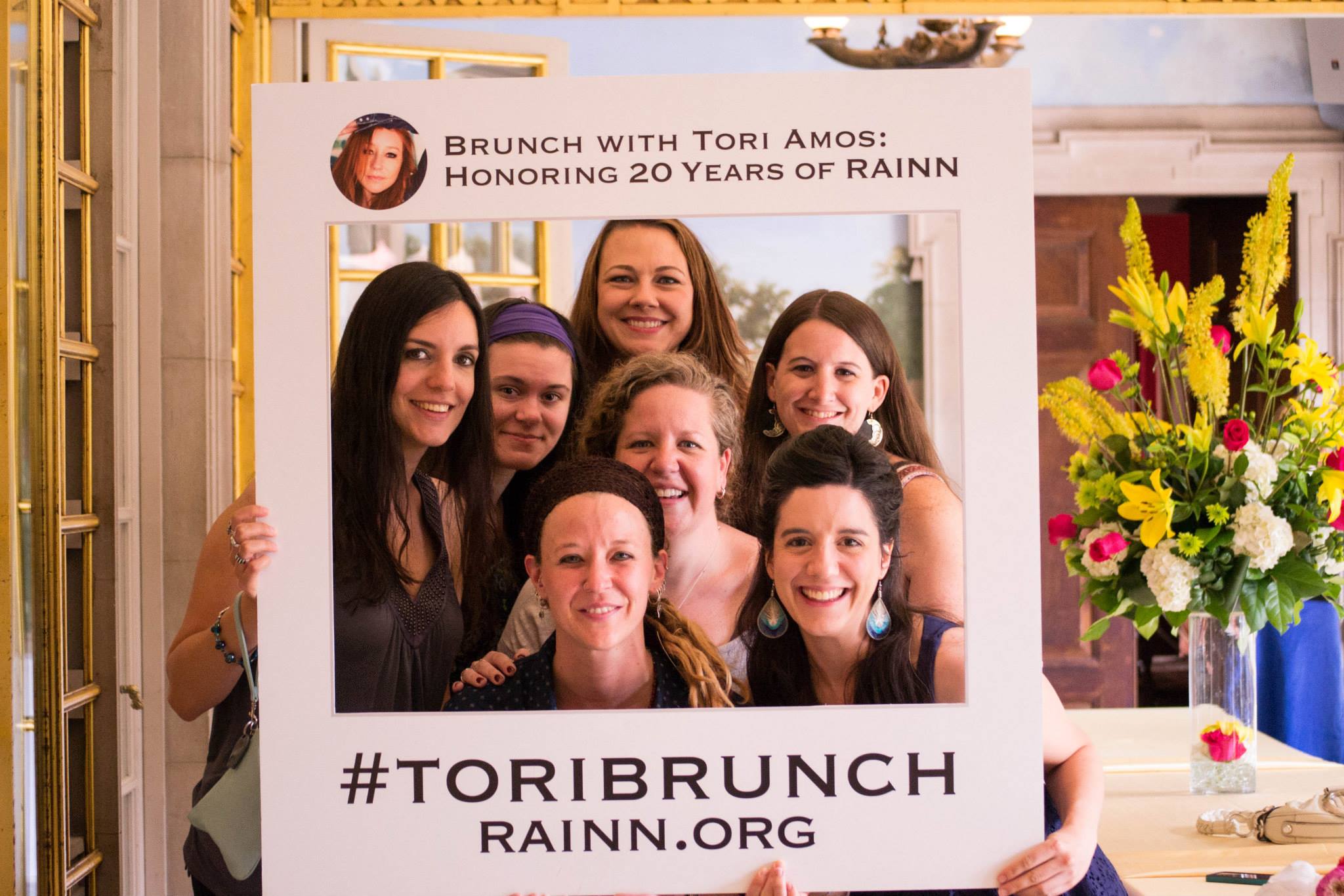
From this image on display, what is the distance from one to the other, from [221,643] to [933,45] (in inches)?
125

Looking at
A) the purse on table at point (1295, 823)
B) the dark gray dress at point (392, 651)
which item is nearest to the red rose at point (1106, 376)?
the purse on table at point (1295, 823)

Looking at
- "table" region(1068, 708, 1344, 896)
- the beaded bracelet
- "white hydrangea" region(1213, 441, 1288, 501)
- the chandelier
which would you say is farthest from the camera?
the chandelier

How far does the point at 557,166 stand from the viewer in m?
→ 1.45

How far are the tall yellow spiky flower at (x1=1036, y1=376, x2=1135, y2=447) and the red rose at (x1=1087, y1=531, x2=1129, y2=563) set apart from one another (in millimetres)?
212

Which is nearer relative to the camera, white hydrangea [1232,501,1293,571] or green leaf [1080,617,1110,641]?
white hydrangea [1232,501,1293,571]

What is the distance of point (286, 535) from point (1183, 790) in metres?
1.85

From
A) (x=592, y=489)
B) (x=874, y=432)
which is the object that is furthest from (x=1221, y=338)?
(x=592, y=489)

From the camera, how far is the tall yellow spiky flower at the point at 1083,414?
86.0 inches

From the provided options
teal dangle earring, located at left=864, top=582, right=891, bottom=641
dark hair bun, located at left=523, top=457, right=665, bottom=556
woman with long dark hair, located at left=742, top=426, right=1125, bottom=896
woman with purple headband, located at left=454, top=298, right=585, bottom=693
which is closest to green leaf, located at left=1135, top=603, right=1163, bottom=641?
woman with long dark hair, located at left=742, top=426, right=1125, bottom=896

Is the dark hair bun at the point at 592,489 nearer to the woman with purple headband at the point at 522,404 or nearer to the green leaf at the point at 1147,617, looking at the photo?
the woman with purple headband at the point at 522,404

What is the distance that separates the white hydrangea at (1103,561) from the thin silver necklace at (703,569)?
1024mm

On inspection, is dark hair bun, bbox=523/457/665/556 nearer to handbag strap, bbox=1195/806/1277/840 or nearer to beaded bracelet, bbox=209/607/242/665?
beaded bracelet, bbox=209/607/242/665

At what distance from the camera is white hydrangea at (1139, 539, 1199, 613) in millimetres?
2043

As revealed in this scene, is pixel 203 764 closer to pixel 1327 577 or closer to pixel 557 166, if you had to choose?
pixel 557 166
